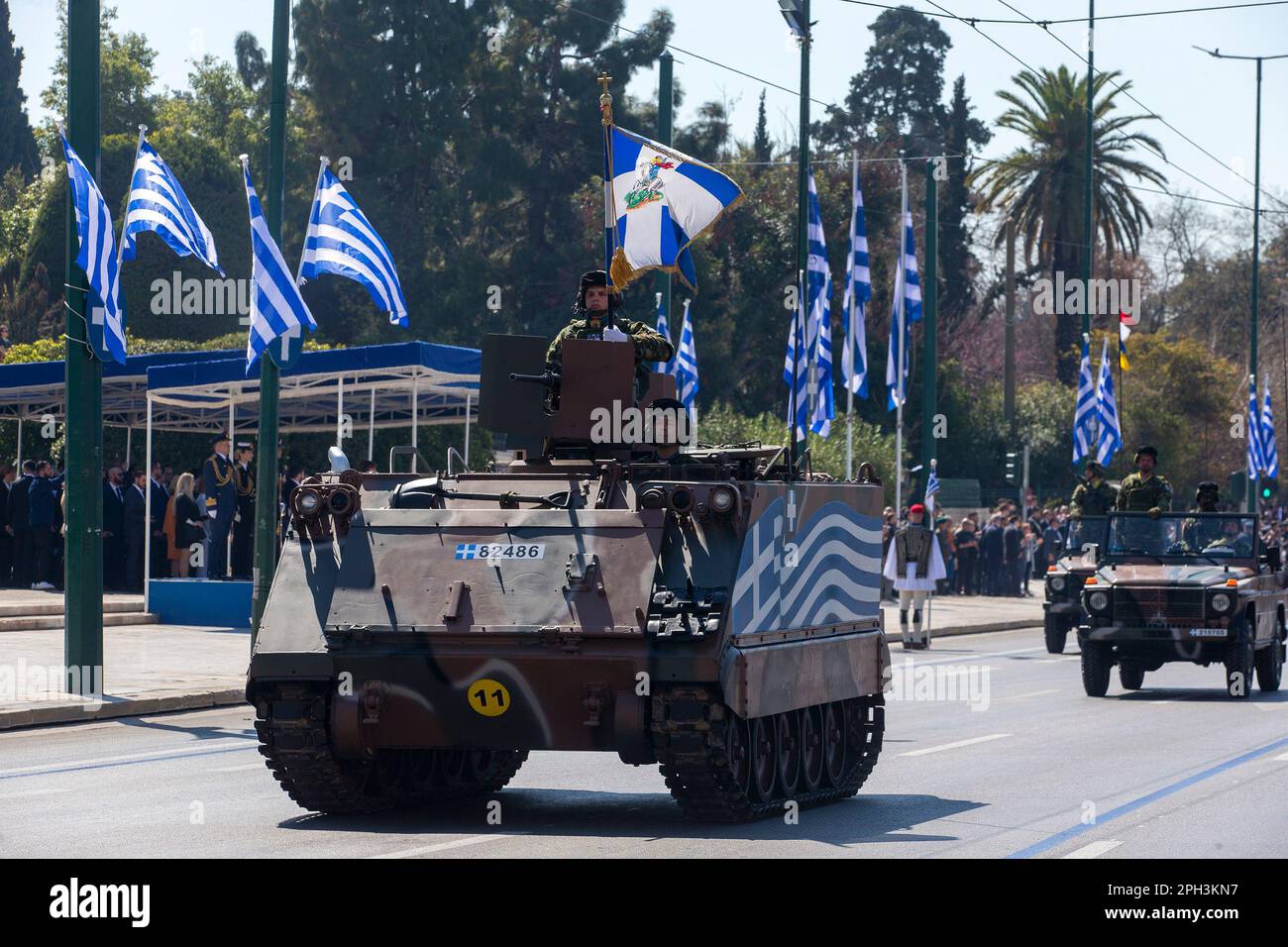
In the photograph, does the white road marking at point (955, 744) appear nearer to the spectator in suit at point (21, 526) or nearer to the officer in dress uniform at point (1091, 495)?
the officer in dress uniform at point (1091, 495)

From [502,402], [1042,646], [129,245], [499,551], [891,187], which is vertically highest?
[891,187]

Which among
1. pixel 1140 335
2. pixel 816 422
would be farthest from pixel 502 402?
pixel 1140 335

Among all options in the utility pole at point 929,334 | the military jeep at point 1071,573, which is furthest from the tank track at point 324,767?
the utility pole at point 929,334

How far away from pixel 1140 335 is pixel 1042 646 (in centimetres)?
3555

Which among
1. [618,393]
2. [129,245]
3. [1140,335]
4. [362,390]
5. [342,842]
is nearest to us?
[342,842]

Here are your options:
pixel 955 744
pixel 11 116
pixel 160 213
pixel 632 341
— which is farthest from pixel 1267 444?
pixel 11 116

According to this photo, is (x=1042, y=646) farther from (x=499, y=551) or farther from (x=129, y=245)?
(x=499, y=551)

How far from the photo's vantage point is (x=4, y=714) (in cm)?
1616

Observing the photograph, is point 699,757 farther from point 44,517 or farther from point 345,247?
point 44,517

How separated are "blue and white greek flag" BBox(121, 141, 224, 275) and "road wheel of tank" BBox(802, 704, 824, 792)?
9469mm

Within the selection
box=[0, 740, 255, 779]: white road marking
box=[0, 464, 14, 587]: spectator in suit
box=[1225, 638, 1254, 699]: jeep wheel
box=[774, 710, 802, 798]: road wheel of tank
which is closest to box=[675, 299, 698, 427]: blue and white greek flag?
box=[0, 464, 14, 587]: spectator in suit

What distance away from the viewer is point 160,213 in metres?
19.8

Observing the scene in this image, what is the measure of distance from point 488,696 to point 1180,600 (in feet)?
39.8

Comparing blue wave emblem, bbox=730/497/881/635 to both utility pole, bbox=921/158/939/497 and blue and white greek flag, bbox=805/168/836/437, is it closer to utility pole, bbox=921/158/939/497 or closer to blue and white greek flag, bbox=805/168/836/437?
blue and white greek flag, bbox=805/168/836/437
